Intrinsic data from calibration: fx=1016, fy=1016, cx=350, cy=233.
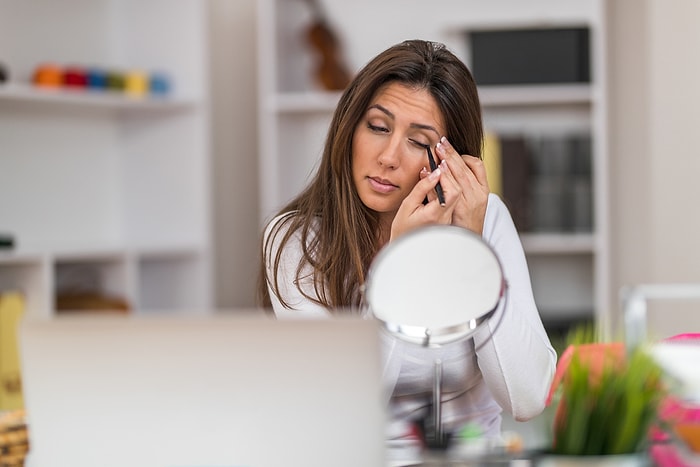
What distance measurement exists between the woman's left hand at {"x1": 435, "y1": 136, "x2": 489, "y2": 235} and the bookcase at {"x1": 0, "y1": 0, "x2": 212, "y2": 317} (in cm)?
196

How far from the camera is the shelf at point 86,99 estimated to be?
3246 millimetres

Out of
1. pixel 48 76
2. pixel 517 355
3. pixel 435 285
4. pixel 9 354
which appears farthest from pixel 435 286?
pixel 48 76

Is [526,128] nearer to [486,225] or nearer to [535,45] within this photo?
[535,45]

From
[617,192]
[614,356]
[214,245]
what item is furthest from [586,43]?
[614,356]

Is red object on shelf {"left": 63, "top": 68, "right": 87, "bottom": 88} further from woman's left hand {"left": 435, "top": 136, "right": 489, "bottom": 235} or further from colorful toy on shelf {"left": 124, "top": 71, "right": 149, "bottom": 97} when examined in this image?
woman's left hand {"left": 435, "top": 136, "right": 489, "bottom": 235}

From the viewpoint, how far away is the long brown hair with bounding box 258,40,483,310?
178cm

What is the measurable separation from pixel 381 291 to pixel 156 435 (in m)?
0.29

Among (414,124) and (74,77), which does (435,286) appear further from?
(74,77)

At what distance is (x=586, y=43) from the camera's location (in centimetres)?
360

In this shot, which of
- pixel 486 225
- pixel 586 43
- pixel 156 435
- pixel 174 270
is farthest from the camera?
pixel 174 270

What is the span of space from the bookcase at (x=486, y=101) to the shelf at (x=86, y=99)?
1.15 feet

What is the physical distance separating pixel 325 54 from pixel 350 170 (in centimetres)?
204

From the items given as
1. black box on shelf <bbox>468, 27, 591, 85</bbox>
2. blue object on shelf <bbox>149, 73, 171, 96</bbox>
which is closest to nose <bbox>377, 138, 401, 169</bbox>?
black box on shelf <bbox>468, 27, 591, 85</bbox>

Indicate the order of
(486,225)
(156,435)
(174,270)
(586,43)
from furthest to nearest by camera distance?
(174,270)
(586,43)
(486,225)
(156,435)
